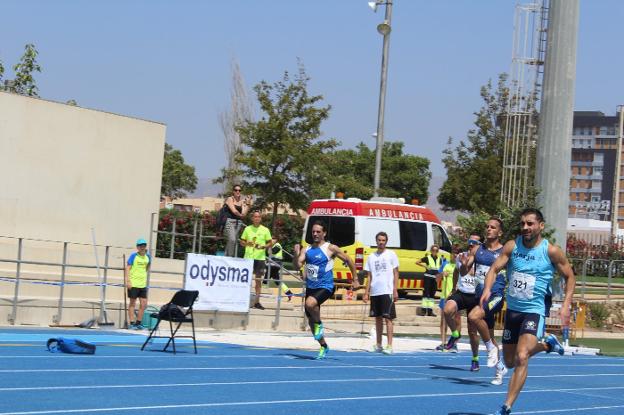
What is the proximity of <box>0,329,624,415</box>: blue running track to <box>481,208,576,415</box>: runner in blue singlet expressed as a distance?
1.16 meters

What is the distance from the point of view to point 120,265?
26.3 meters

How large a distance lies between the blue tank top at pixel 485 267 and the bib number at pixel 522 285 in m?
4.07

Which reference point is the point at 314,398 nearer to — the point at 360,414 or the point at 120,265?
the point at 360,414

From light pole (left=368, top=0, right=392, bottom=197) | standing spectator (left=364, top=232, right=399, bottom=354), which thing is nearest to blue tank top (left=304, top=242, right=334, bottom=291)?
standing spectator (left=364, top=232, right=399, bottom=354)

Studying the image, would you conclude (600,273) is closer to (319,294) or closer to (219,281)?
(219,281)

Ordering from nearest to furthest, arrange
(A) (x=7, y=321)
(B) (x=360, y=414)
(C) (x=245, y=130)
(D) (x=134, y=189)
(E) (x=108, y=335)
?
1. (B) (x=360, y=414)
2. (E) (x=108, y=335)
3. (A) (x=7, y=321)
4. (D) (x=134, y=189)
5. (C) (x=245, y=130)

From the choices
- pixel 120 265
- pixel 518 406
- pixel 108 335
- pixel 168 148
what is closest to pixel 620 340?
pixel 120 265

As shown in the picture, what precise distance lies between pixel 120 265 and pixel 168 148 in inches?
3502

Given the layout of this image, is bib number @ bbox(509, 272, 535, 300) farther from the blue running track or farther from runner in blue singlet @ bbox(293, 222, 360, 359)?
runner in blue singlet @ bbox(293, 222, 360, 359)

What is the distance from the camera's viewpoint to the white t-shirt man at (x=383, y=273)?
57.5 ft

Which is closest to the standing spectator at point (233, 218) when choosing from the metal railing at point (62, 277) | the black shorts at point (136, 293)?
the metal railing at point (62, 277)

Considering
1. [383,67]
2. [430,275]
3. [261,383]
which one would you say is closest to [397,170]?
[383,67]

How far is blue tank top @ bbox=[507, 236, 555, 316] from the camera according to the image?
1058 cm

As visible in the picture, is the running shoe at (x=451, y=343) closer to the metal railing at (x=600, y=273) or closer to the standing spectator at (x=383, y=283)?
the standing spectator at (x=383, y=283)
